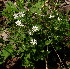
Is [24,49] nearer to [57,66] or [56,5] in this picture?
[57,66]

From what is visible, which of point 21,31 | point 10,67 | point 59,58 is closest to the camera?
point 21,31

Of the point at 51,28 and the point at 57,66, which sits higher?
the point at 51,28

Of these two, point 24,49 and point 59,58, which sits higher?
point 24,49

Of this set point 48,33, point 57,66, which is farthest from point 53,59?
point 48,33

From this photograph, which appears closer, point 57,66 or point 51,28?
point 51,28

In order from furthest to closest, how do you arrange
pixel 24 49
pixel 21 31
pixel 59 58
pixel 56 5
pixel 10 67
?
pixel 56 5 → pixel 10 67 → pixel 59 58 → pixel 21 31 → pixel 24 49

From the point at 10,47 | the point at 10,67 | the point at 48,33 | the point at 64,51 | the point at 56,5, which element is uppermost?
the point at 56,5

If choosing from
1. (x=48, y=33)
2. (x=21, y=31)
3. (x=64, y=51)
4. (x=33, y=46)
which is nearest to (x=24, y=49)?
(x=33, y=46)

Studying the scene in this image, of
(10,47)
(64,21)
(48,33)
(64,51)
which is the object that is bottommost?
(64,51)

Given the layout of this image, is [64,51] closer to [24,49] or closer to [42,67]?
[42,67]
